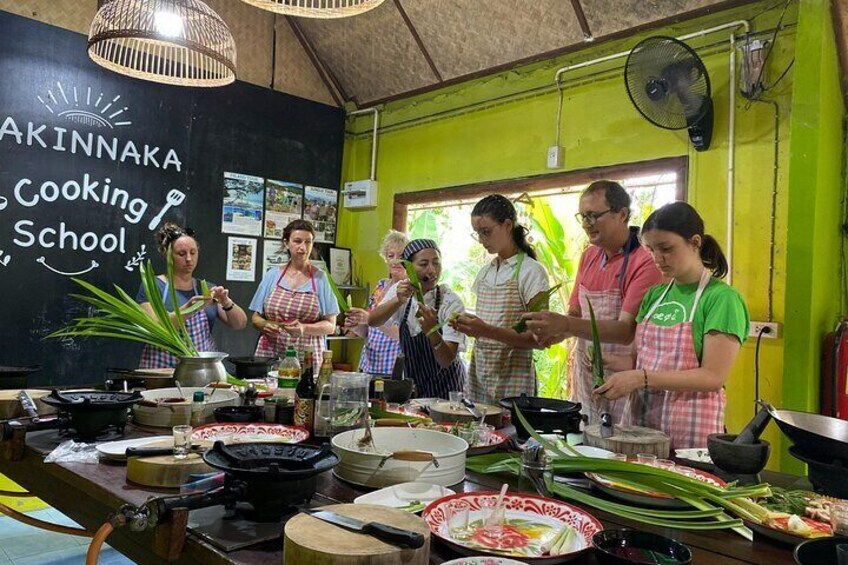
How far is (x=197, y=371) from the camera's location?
96.3 inches

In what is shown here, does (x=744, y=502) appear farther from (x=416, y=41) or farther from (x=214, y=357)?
(x=416, y=41)

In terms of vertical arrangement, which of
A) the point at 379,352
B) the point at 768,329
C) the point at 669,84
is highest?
the point at 669,84

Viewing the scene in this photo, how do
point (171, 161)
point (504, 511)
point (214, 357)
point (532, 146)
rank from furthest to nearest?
point (171, 161)
point (532, 146)
point (214, 357)
point (504, 511)

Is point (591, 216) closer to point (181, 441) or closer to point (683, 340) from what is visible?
point (683, 340)

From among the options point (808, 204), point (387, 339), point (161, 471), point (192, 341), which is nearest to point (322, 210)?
point (387, 339)

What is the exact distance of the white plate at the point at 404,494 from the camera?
4.45 feet

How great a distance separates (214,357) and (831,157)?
3228mm

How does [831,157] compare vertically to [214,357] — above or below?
above

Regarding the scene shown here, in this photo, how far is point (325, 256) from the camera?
5.96 metres

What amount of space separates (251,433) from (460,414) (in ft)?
2.32

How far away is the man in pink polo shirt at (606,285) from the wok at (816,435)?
982mm

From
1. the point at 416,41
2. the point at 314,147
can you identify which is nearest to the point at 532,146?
the point at 416,41

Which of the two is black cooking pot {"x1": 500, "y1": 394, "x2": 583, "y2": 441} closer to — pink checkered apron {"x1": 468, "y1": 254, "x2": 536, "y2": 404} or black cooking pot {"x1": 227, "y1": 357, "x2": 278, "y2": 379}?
pink checkered apron {"x1": 468, "y1": 254, "x2": 536, "y2": 404}

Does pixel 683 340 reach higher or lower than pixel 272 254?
lower
